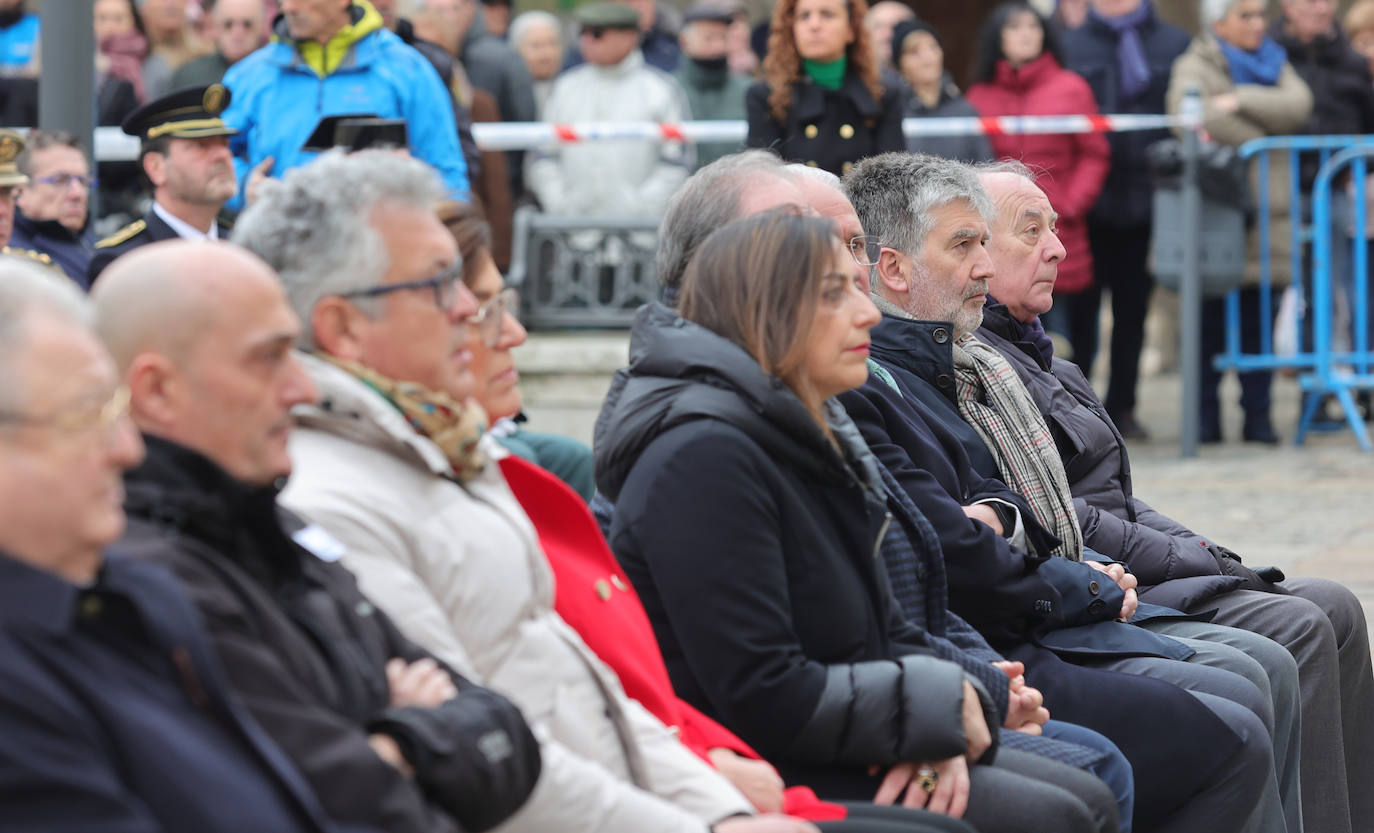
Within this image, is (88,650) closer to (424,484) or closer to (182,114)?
(424,484)

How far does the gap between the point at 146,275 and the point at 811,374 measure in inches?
57.8

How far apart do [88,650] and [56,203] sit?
15.4 feet

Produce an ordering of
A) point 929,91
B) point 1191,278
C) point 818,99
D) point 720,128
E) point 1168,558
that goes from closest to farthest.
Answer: point 1168,558, point 818,99, point 1191,278, point 929,91, point 720,128

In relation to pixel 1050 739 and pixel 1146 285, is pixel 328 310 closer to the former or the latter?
pixel 1050 739

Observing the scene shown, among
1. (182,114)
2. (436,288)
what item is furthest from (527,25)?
(436,288)

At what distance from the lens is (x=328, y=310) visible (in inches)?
113

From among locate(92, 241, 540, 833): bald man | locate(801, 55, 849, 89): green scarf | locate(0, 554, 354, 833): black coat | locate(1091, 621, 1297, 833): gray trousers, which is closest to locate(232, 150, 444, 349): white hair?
locate(92, 241, 540, 833): bald man

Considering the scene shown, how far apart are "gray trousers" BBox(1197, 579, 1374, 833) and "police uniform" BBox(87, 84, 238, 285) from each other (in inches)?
136

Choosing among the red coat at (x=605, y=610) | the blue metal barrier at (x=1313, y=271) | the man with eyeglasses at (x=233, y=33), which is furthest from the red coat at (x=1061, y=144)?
the red coat at (x=605, y=610)

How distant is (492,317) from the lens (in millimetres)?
3307

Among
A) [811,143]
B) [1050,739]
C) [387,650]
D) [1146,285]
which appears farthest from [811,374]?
[1146,285]

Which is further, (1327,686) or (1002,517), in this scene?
(1327,686)

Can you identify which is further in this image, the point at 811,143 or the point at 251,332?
the point at 811,143

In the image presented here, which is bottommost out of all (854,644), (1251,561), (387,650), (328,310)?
(1251,561)
